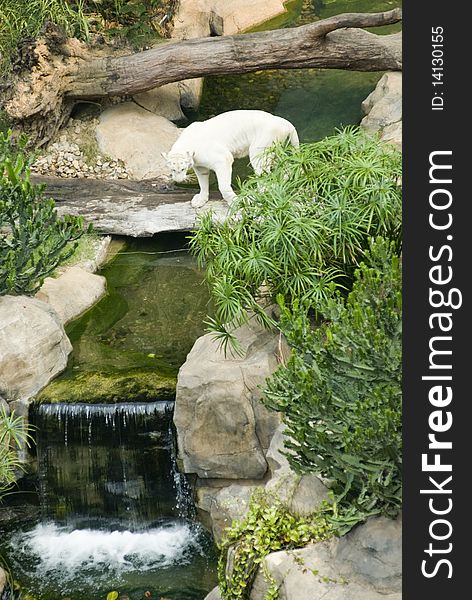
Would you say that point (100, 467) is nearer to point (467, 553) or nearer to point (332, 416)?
point (332, 416)

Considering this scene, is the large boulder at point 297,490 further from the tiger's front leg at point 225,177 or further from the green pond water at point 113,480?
the tiger's front leg at point 225,177

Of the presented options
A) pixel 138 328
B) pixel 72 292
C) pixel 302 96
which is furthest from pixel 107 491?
pixel 302 96

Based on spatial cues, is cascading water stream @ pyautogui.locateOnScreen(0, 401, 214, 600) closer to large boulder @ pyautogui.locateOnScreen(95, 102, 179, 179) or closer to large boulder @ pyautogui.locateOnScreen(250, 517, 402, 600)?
large boulder @ pyautogui.locateOnScreen(250, 517, 402, 600)

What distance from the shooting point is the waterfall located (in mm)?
7777

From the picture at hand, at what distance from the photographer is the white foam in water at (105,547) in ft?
24.6

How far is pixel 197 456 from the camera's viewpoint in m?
7.33

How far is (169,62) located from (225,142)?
2.58 meters

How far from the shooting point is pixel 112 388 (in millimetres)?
7887

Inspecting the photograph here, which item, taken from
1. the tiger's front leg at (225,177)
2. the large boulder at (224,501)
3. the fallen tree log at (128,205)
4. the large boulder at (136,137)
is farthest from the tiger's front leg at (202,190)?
the large boulder at (224,501)

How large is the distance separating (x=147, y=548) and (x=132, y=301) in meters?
2.57

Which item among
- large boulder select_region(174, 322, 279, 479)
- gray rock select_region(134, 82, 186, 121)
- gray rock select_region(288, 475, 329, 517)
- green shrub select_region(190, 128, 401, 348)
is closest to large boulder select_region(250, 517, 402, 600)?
gray rock select_region(288, 475, 329, 517)

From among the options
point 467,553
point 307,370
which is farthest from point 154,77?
point 467,553

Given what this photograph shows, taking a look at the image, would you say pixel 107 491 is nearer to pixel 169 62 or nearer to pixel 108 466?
pixel 108 466

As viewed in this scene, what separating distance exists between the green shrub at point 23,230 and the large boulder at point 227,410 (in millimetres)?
1787
